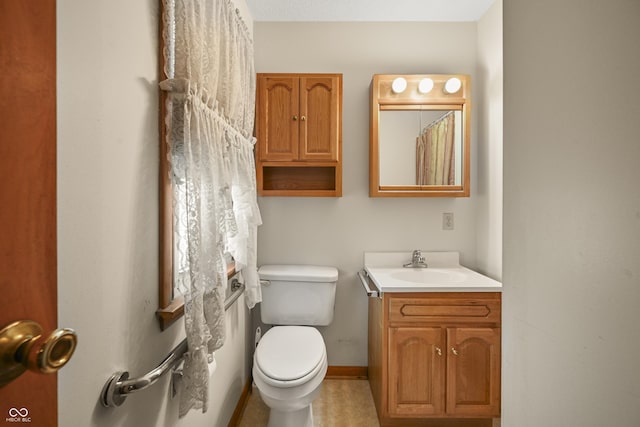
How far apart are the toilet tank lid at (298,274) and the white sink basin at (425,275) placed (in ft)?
1.36

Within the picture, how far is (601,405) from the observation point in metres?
0.42

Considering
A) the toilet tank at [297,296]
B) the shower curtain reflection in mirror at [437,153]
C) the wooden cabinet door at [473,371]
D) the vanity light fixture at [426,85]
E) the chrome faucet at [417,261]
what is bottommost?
the wooden cabinet door at [473,371]

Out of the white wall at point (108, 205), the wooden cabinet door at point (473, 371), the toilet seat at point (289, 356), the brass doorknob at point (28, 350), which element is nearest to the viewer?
the brass doorknob at point (28, 350)

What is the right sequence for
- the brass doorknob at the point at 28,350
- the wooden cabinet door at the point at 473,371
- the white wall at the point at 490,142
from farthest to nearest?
the white wall at the point at 490,142 < the wooden cabinet door at the point at 473,371 < the brass doorknob at the point at 28,350

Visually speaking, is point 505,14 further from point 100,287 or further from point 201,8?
point 100,287

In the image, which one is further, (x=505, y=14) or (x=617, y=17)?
(x=505, y=14)

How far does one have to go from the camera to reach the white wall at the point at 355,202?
7.35 feet

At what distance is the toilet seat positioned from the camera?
1425 millimetres

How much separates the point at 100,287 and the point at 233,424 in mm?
1459

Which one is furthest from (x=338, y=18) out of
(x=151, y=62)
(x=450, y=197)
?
(x=151, y=62)

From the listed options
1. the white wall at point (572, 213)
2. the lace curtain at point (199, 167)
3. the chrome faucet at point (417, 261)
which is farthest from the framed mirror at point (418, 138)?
the white wall at point (572, 213)

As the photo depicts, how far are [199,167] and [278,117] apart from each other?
1.28 meters

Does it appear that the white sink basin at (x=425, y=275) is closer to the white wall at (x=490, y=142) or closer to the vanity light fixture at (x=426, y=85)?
the white wall at (x=490, y=142)

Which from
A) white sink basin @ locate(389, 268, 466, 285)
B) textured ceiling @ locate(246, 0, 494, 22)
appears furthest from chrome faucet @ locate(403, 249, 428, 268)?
textured ceiling @ locate(246, 0, 494, 22)
